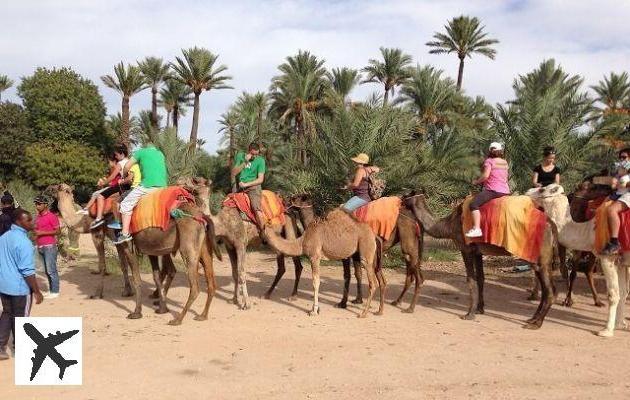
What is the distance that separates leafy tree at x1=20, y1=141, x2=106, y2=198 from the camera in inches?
1342

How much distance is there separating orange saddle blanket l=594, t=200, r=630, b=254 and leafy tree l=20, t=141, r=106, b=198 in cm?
3169

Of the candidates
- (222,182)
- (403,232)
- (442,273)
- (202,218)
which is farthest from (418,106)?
(202,218)

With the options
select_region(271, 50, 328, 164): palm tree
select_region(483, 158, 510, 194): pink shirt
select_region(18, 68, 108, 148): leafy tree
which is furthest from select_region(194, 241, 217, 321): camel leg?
select_region(18, 68, 108, 148): leafy tree

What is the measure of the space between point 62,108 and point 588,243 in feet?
112

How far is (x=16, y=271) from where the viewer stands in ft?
20.5

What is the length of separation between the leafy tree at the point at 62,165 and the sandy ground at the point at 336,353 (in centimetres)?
2601

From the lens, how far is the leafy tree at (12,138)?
35.2m

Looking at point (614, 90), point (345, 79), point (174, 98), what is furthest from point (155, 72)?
point (614, 90)

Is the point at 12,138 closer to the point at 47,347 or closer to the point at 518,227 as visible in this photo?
the point at 47,347

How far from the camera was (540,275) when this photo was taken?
335 inches

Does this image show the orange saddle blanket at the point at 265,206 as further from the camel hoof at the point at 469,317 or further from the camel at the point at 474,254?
the camel hoof at the point at 469,317

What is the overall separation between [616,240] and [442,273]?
245 inches

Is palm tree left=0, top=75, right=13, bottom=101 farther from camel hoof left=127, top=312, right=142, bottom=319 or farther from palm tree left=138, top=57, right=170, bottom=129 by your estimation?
camel hoof left=127, top=312, right=142, bottom=319

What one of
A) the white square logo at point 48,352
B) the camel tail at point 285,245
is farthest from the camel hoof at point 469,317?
the white square logo at point 48,352
